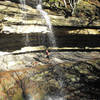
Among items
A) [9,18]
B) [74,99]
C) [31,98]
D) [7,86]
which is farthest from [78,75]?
[9,18]

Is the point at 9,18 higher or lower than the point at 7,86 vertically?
higher

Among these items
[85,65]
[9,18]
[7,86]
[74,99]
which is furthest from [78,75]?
[9,18]

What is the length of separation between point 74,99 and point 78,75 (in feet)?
8.20

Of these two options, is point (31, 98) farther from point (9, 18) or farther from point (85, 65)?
point (9, 18)

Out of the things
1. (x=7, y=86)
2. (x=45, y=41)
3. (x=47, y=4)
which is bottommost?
(x=7, y=86)

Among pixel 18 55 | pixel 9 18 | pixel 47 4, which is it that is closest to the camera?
pixel 9 18

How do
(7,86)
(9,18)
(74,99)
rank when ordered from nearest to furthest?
(74,99) < (7,86) < (9,18)

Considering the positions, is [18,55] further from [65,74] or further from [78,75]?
[78,75]

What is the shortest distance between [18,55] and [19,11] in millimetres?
4734

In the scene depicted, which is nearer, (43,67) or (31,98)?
(31,98)

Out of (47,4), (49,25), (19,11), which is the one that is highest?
(47,4)

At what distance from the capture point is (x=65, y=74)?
31.6 ft

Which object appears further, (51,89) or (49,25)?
(49,25)

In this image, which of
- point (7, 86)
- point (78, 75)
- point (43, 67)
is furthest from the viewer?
point (43, 67)
